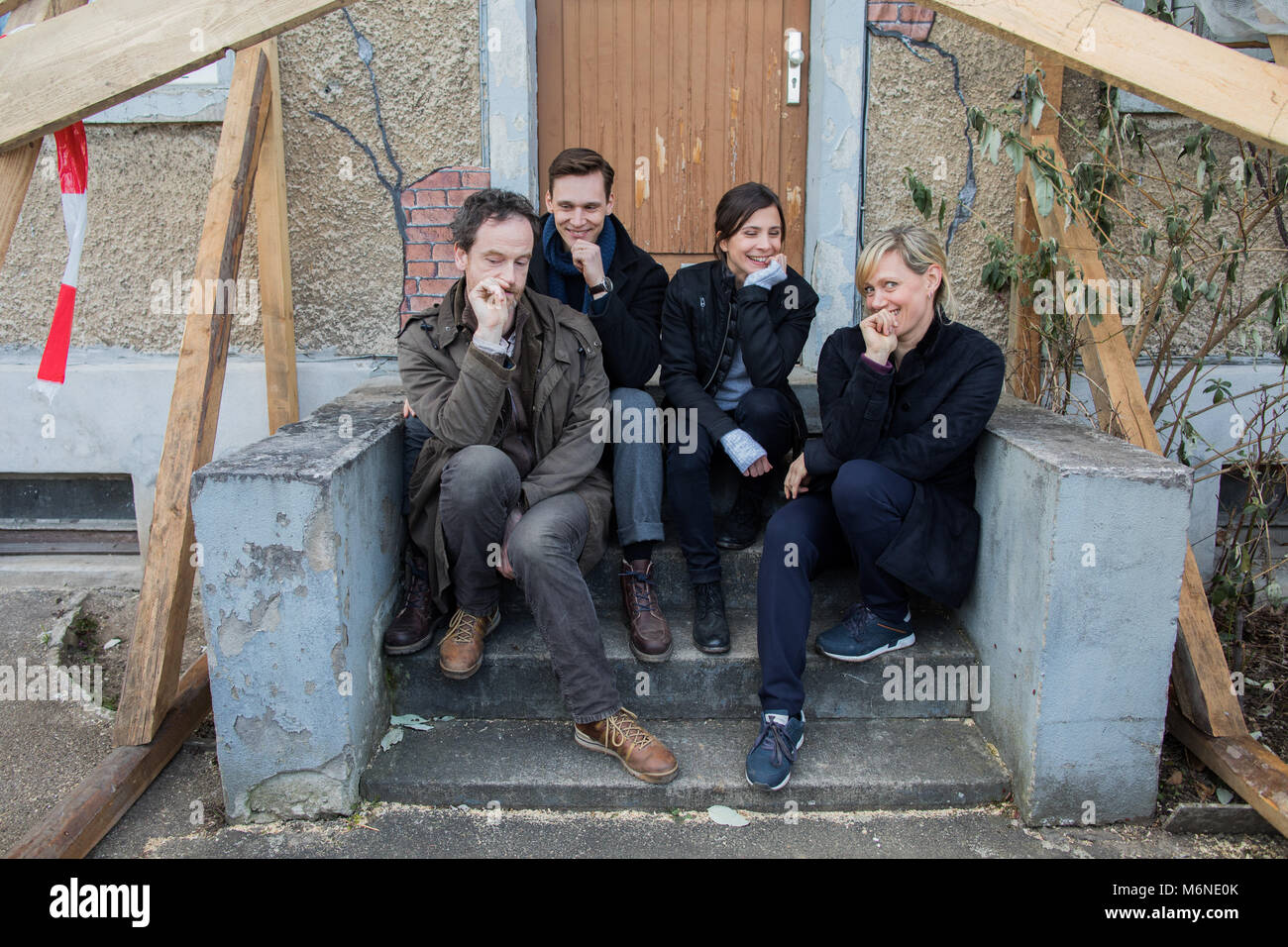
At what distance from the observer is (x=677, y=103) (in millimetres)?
4008

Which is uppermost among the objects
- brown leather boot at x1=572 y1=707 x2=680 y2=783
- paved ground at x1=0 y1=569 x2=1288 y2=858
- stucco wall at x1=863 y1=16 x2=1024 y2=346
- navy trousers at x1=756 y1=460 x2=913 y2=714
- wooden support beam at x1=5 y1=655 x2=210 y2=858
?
stucco wall at x1=863 y1=16 x2=1024 y2=346

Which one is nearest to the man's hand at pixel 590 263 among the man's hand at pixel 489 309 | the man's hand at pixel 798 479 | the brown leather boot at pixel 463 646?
the man's hand at pixel 489 309

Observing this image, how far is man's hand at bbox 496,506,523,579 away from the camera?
2.58 m

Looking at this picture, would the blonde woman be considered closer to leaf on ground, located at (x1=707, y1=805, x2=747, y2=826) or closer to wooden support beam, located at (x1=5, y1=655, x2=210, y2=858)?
leaf on ground, located at (x1=707, y1=805, x2=747, y2=826)

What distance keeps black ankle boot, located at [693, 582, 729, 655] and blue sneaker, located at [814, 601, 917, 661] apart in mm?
289

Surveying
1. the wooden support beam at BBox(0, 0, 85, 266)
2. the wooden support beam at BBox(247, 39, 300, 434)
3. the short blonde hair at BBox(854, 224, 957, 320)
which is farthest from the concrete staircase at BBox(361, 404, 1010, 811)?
the wooden support beam at BBox(0, 0, 85, 266)

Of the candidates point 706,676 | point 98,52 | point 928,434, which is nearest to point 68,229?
point 98,52

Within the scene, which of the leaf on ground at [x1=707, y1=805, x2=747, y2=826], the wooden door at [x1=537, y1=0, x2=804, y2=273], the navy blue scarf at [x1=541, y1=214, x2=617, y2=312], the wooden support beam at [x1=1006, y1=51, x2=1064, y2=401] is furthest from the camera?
the wooden door at [x1=537, y1=0, x2=804, y2=273]

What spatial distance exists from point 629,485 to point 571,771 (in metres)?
0.87

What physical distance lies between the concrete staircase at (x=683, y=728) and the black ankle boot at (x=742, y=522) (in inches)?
2.4

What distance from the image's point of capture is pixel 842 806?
2.48 metres

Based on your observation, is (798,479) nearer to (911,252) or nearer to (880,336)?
(880,336)

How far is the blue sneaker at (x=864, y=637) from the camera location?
2738 mm
